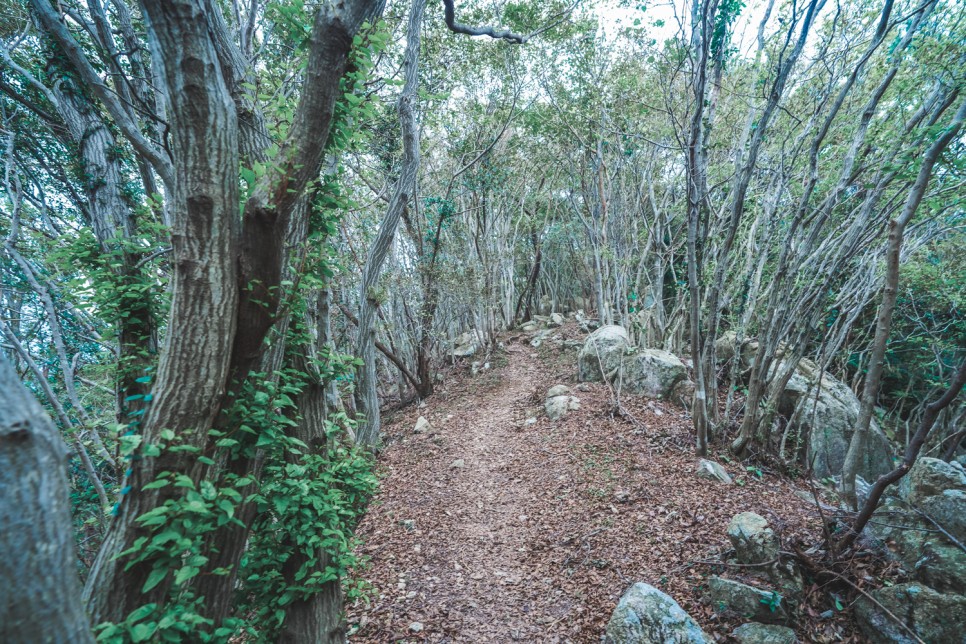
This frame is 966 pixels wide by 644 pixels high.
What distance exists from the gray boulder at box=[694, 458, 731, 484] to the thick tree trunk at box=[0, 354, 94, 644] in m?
6.17

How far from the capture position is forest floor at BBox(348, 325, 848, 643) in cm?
386

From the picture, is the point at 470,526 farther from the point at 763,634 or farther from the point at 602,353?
the point at 602,353

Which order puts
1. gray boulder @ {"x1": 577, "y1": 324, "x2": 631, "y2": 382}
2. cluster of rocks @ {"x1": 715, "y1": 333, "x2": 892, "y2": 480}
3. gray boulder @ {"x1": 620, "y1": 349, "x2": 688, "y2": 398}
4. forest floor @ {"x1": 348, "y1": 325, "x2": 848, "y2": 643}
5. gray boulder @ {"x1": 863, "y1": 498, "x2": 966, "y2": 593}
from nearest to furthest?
gray boulder @ {"x1": 863, "y1": 498, "x2": 966, "y2": 593} < forest floor @ {"x1": 348, "y1": 325, "x2": 848, "y2": 643} < cluster of rocks @ {"x1": 715, "y1": 333, "x2": 892, "y2": 480} < gray boulder @ {"x1": 620, "y1": 349, "x2": 688, "y2": 398} < gray boulder @ {"x1": 577, "y1": 324, "x2": 631, "y2": 382}

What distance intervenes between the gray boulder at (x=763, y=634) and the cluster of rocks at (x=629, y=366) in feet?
16.9

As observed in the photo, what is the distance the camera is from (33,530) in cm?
97

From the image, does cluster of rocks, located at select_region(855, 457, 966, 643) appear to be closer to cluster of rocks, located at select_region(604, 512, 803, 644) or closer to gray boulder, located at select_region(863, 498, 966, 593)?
gray boulder, located at select_region(863, 498, 966, 593)

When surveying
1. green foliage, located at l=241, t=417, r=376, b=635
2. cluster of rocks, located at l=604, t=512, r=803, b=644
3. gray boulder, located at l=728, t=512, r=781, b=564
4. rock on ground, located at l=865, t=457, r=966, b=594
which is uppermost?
green foliage, located at l=241, t=417, r=376, b=635

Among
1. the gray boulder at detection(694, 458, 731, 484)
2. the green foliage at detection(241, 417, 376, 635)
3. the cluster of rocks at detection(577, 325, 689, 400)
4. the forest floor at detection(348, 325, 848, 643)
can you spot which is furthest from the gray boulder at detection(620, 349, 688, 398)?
the green foliage at detection(241, 417, 376, 635)

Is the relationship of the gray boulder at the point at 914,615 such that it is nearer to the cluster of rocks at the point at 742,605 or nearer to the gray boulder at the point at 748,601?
the cluster of rocks at the point at 742,605

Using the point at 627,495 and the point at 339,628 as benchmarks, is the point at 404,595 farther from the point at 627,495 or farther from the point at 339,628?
the point at 627,495

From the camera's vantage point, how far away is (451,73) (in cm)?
991

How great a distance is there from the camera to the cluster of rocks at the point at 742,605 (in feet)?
9.87

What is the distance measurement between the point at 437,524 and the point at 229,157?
210 inches


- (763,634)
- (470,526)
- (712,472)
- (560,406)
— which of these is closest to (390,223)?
(470,526)
